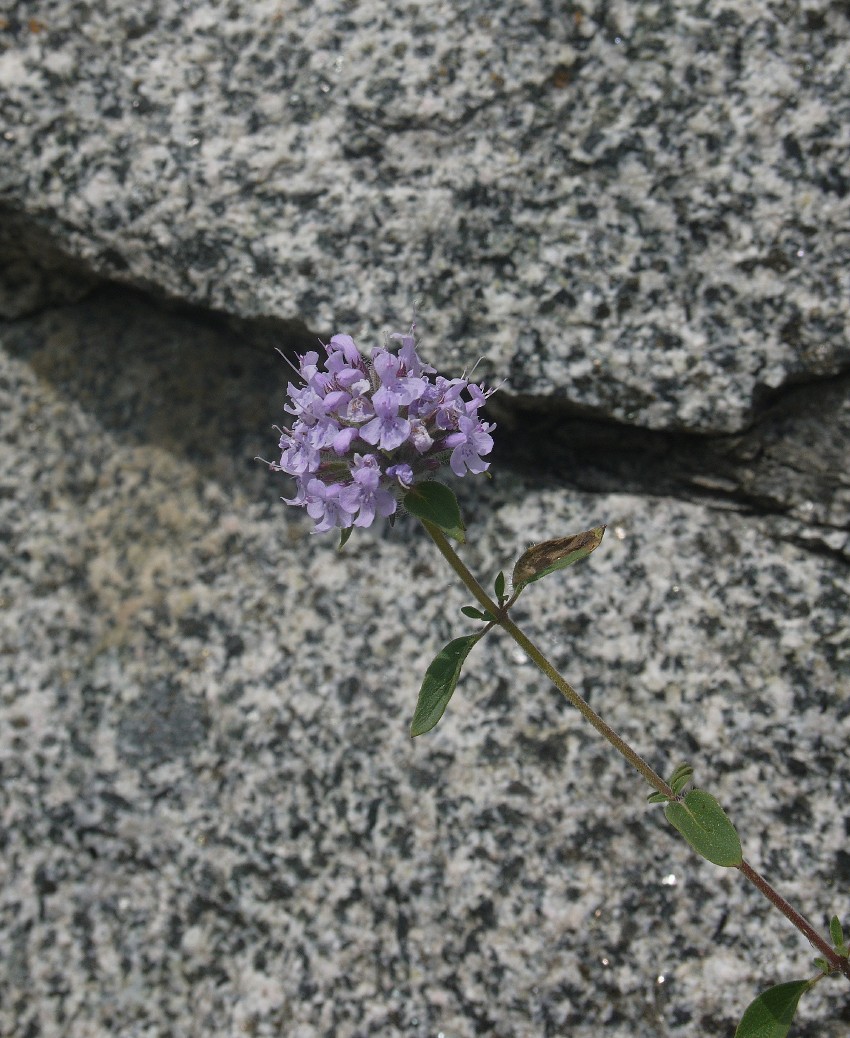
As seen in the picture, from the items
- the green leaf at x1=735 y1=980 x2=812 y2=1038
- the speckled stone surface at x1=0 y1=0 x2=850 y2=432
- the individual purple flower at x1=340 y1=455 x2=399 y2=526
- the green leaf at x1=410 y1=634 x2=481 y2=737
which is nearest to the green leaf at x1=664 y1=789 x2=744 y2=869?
the green leaf at x1=735 y1=980 x2=812 y2=1038

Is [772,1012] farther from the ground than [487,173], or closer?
closer

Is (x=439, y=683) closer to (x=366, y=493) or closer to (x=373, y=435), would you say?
(x=366, y=493)

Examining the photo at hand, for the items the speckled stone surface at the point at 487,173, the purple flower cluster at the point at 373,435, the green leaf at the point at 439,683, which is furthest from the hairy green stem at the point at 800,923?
the speckled stone surface at the point at 487,173

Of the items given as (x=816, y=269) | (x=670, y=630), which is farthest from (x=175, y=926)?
(x=816, y=269)

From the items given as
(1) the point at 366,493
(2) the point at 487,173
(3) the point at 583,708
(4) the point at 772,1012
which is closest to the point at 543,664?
(3) the point at 583,708

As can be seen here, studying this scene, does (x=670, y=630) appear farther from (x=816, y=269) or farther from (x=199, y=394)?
(x=199, y=394)

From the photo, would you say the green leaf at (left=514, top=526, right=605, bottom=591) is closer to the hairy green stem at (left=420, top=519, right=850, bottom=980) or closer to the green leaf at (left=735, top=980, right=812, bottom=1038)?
the hairy green stem at (left=420, top=519, right=850, bottom=980)

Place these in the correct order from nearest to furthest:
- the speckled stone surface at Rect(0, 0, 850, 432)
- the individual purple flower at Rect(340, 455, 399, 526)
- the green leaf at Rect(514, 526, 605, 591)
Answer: the individual purple flower at Rect(340, 455, 399, 526), the green leaf at Rect(514, 526, 605, 591), the speckled stone surface at Rect(0, 0, 850, 432)
